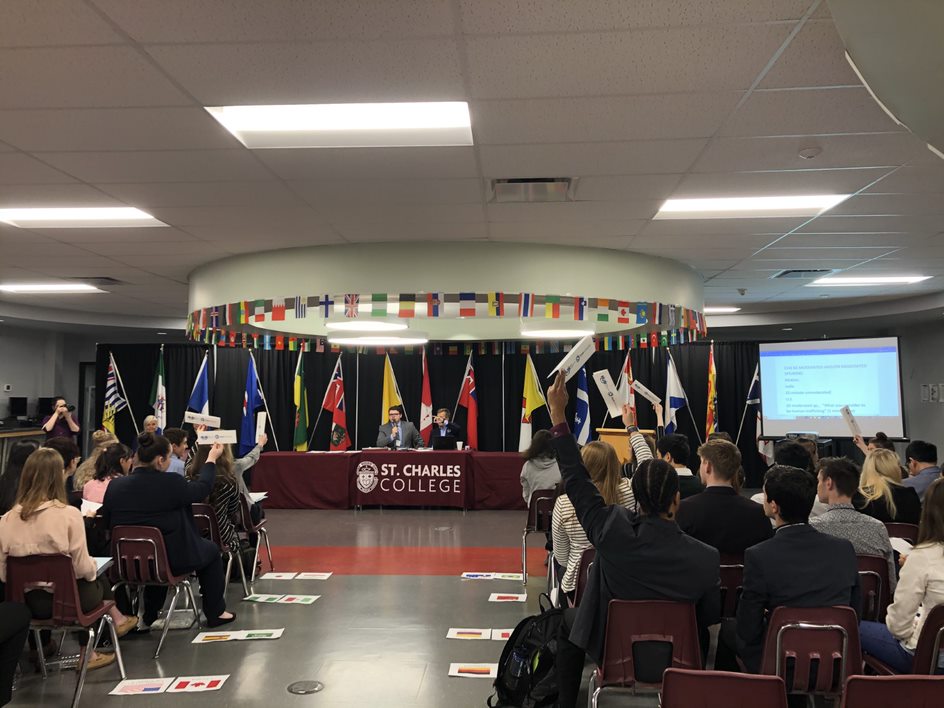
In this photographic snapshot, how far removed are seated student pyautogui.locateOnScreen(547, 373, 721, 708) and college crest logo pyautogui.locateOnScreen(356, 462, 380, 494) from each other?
23.8 ft

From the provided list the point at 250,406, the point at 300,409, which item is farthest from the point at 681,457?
the point at 250,406

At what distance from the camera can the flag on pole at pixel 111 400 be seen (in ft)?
42.1

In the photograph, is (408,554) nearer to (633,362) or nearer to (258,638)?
(258,638)

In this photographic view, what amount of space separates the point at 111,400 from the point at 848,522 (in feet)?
40.7

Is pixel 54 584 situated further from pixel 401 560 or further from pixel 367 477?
pixel 367 477

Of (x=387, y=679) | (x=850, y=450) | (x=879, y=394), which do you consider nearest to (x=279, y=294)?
(x=387, y=679)

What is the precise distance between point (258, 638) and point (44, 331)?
435 inches

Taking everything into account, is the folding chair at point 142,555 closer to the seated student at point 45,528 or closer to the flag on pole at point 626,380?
the seated student at point 45,528

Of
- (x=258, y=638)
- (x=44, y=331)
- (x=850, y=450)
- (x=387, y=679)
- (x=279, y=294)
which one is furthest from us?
(x=44, y=331)

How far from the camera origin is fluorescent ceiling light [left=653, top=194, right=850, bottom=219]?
4.99 m

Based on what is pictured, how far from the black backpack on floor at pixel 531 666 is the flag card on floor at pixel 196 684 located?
1.48 metres

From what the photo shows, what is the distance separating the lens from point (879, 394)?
9.79 m

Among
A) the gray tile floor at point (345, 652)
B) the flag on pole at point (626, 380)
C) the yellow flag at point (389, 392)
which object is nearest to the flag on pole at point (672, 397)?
the flag on pole at point (626, 380)

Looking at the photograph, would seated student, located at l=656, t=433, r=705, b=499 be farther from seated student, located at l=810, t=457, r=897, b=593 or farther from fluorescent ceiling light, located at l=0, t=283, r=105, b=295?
fluorescent ceiling light, located at l=0, t=283, r=105, b=295
